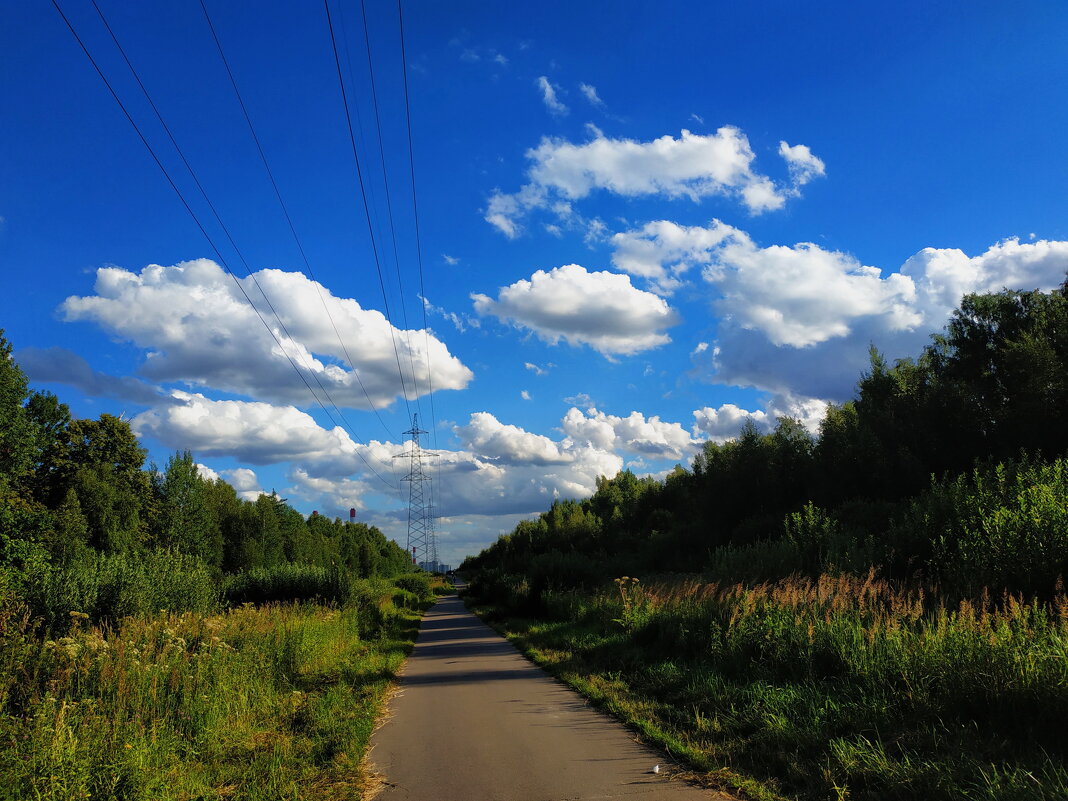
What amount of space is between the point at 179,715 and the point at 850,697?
25.6ft

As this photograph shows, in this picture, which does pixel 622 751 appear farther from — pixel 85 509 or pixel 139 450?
pixel 139 450

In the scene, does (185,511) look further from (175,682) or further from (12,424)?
(175,682)

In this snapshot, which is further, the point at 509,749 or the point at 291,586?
the point at 291,586

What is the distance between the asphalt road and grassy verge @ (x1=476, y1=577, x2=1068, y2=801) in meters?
0.47

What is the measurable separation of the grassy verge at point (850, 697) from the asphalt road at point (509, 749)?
0.47 meters

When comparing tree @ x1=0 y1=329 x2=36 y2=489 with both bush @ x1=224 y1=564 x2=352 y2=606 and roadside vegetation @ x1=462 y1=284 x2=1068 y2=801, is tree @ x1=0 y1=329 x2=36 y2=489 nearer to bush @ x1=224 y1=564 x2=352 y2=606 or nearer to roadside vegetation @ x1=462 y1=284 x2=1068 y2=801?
bush @ x1=224 y1=564 x2=352 y2=606

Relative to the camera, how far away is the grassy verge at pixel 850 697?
4.98m

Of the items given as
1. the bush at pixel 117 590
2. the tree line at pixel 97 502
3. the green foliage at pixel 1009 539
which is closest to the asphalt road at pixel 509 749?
the green foliage at pixel 1009 539

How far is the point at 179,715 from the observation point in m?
7.71

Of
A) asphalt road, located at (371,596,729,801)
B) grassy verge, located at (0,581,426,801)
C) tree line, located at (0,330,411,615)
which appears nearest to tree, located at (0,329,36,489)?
tree line, located at (0,330,411,615)

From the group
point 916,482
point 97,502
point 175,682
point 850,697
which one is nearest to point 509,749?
point 850,697

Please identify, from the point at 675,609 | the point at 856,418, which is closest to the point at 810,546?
the point at 675,609

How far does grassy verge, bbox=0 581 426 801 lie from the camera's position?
206 inches

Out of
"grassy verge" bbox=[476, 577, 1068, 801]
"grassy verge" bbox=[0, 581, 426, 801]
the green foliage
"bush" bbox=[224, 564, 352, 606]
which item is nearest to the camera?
"grassy verge" bbox=[476, 577, 1068, 801]
